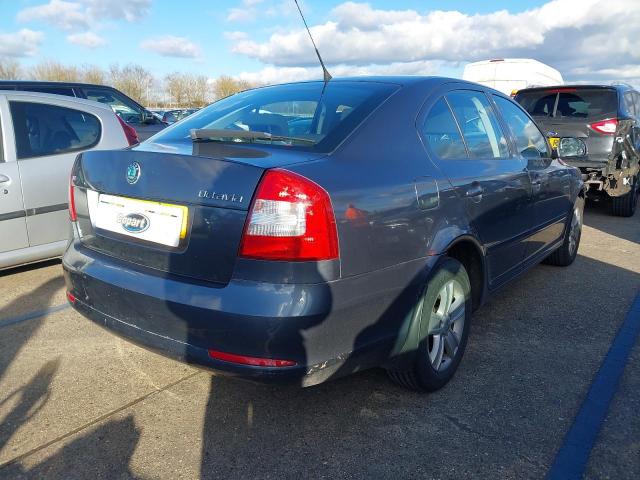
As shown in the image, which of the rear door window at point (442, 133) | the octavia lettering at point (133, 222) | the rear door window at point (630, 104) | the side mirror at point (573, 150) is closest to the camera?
the octavia lettering at point (133, 222)

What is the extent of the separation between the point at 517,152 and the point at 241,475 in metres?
2.71

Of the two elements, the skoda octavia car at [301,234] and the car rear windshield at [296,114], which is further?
the car rear windshield at [296,114]

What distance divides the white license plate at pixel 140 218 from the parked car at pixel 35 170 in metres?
1.95

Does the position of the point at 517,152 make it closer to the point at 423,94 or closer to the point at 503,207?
the point at 503,207

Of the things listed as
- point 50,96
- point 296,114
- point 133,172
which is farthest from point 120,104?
point 133,172

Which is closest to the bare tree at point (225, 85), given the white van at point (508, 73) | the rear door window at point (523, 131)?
the white van at point (508, 73)

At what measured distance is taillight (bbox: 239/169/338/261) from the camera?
2037 millimetres

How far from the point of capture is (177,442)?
239 cm

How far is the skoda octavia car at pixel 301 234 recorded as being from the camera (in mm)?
2053

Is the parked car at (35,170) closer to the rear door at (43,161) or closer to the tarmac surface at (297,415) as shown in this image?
the rear door at (43,161)

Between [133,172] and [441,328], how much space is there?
66.3 inches

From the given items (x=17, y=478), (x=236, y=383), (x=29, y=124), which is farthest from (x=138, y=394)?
(x=29, y=124)

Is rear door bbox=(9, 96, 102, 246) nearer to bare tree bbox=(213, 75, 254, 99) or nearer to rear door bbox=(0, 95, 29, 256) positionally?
rear door bbox=(0, 95, 29, 256)

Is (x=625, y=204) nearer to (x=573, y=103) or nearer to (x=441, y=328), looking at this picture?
(x=573, y=103)
